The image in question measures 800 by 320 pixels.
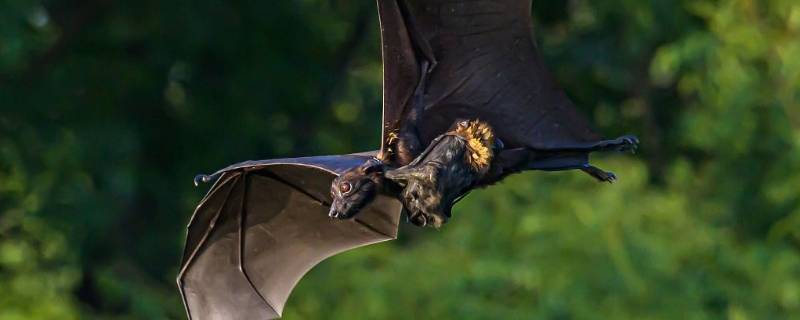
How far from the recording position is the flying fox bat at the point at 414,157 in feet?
24.8

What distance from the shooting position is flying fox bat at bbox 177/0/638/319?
757 cm

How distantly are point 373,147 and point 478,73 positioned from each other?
10.8m

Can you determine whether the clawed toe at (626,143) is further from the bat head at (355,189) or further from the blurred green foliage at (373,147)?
the blurred green foliage at (373,147)

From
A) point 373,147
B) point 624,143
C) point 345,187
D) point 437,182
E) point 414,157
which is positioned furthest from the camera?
point 373,147

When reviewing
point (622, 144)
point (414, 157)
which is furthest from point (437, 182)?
point (622, 144)

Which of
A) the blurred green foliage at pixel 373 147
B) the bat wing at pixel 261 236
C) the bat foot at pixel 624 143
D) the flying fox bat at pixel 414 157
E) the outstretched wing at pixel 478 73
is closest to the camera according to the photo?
the flying fox bat at pixel 414 157

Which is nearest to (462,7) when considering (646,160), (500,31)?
(500,31)

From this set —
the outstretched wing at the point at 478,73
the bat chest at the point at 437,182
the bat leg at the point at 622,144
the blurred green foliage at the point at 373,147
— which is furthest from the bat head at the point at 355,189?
the blurred green foliage at the point at 373,147

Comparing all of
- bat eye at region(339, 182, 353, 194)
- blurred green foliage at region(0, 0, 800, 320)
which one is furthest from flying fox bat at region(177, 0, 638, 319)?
blurred green foliage at region(0, 0, 800, 320)

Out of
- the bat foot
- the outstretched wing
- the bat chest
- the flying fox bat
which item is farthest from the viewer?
the bat foot

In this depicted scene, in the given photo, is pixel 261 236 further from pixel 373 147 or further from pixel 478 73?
pixel 373 147

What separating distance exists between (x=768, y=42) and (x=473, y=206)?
8.49ft

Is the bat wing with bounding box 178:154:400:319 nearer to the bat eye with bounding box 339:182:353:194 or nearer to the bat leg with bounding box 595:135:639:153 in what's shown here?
the bat eye with bounding box 339:182:353:194

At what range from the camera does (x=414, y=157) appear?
25.1 feet
